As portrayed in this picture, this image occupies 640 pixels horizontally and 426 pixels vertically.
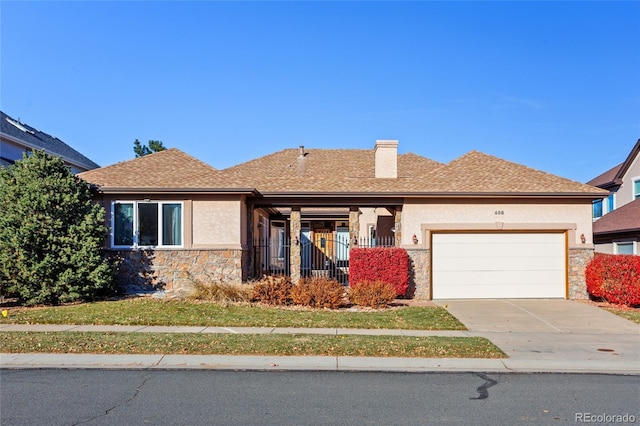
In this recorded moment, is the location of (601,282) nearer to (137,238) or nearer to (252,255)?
(252,255)

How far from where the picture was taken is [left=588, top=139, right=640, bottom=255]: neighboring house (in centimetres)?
2175

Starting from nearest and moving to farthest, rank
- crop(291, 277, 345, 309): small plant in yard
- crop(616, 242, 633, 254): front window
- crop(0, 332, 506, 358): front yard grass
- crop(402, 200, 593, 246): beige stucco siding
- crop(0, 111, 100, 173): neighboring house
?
crop(0, 332, 506, 358): front yard grass → crop(291, 277, 345, 309): small plant in yard → crop(402, 200, 593, 246): beige stucco siding → crop(616, 242, 633, 254): front window → crop(0, 111, 100, 173): neighboring house

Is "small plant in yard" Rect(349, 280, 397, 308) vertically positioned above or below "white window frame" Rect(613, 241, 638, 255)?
below

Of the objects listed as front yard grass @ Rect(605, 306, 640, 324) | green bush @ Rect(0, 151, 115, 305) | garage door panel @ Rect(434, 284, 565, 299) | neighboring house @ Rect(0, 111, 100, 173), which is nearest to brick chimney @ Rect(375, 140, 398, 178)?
garage door panel @ Rect(434, 284, 565, 299)

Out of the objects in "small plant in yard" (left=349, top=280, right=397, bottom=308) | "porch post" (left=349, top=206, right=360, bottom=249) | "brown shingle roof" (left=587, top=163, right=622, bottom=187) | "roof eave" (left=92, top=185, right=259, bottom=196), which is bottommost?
"small plant in yard" (left=349, top=280, right=397, bottom=308)

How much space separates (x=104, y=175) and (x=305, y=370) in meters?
12.3

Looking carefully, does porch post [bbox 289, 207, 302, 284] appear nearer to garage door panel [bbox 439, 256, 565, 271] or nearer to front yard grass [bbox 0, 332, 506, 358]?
garage door panel [bbox 439, 256, 565, 271]

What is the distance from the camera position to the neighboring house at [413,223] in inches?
669

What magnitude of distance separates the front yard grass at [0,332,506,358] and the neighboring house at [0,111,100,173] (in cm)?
1242

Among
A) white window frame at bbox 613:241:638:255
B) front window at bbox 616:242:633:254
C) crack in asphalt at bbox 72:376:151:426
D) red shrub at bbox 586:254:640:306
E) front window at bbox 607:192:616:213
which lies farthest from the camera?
front window at bbox 607:192:616:213

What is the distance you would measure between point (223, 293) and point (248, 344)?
18.1ft

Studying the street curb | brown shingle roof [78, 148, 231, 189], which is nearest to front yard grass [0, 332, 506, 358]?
the street curb

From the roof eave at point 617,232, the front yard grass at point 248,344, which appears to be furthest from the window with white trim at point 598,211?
the front yard grass at point 248,344

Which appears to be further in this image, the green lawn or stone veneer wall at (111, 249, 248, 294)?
stone veneer wall at (111, 249, 248, 294)
